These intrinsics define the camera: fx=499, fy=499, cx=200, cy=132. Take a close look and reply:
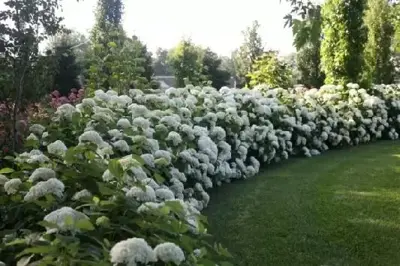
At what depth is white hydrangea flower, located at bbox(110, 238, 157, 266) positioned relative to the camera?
164cm

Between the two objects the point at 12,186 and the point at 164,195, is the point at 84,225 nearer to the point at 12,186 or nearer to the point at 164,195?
the point at 12,186

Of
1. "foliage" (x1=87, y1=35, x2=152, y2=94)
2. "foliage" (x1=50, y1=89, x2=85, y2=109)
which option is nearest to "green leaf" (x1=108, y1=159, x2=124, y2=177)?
"foliage" (x1=50, y1=89, x2=85, y2=109)

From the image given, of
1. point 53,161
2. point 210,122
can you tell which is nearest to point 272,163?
point 210,122

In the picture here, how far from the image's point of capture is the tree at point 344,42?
9.72 m

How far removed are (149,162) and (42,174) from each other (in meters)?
0.97

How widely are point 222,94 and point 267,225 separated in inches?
117

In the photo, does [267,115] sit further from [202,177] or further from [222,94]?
[202,177]

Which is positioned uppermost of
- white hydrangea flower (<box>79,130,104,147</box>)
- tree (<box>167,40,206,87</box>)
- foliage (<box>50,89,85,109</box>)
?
tree (<box>167,40,206,87</box>)

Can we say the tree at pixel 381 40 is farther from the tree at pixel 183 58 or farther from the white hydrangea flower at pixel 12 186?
the white hydrangea flower at pixel 12 186

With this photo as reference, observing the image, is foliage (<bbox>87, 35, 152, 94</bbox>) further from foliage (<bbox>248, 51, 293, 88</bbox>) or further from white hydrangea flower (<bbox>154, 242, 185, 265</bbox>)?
white hydrangea flower (<bbox>154, 242, 185, 265</bbox>)

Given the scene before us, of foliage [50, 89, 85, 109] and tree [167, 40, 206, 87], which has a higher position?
tree [167, 40, 206, 87]

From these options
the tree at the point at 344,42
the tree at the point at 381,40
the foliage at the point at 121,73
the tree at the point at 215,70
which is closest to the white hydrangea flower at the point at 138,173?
the foliage at the point at 121,73

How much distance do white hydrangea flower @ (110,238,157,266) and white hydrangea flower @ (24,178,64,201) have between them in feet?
2.12

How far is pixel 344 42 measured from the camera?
990cm
